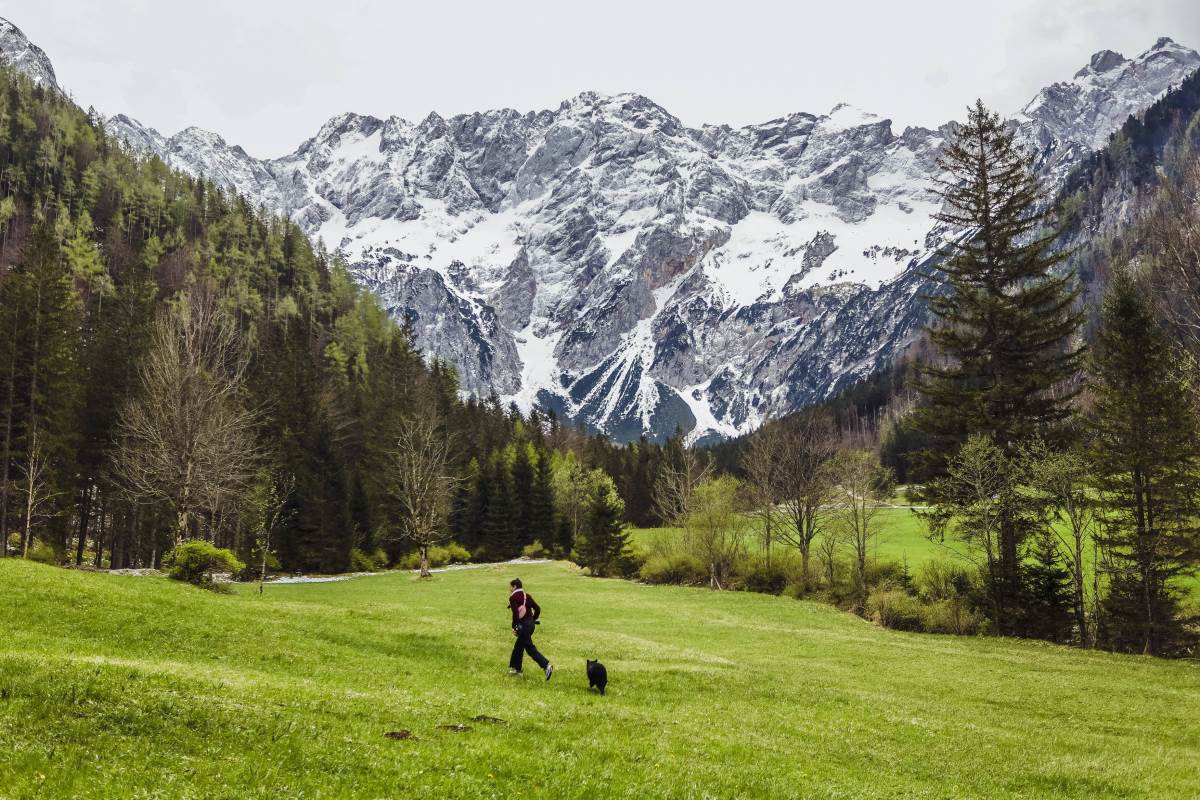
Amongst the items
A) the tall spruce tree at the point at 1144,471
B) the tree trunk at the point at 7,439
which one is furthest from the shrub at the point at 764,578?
the tree trunk at the point at 7,439

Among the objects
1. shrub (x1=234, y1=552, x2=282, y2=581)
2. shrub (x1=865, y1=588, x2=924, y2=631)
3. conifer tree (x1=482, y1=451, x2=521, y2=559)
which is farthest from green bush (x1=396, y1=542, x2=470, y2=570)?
shrub (x1=865, y1=588, x2=924, y2=631)

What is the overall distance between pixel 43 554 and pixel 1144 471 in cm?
6680

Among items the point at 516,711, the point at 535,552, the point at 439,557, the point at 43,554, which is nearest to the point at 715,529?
the point at 439,557

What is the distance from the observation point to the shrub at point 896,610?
44375 millimetres

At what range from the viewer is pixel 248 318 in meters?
139

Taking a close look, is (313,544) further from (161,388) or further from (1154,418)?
(1154,418)

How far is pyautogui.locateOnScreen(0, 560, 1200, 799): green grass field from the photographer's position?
10.6 meters

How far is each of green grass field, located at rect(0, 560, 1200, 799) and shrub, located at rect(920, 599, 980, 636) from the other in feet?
21.2

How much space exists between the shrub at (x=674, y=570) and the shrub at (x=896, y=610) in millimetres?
21524

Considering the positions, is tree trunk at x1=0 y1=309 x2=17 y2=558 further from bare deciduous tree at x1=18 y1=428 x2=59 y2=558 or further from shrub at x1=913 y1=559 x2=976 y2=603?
shrub at x1=913 y1=559 x2=976 y2=603

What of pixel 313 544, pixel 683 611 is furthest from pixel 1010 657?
pixel 313 544

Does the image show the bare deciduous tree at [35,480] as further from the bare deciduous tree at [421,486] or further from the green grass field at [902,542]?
the green grass field at [902,542]

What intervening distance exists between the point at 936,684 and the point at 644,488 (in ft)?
381

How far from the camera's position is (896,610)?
4547 cm
